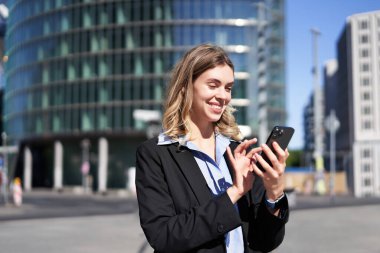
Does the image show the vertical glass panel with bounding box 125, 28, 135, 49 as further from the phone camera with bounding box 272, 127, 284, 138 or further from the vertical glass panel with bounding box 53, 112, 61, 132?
the phone camera with bounding box 272, 127, 284, 138

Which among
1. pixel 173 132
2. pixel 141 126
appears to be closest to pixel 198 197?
pixel 173 132

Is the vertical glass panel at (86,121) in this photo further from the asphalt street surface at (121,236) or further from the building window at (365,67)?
the building window at (365,67)

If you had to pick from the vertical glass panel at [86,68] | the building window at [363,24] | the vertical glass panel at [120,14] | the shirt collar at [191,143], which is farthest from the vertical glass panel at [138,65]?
the shirt collar at [191,143]

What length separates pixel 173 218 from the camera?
195 cm

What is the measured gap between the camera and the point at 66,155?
55969mm

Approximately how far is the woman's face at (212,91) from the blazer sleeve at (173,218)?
287 millimetres

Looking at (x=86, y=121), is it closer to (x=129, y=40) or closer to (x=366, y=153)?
(x=129, y=40)

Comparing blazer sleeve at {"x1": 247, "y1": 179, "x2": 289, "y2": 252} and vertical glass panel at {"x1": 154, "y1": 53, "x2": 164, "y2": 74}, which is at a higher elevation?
vertical glass panel at {"x1": 154, "y1": 53, "x2": 164, "y2": 74}

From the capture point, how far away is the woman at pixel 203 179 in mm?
1910

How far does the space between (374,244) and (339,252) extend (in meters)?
1.41

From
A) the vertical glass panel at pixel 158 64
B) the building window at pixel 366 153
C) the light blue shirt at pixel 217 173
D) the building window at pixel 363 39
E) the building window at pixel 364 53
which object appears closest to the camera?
the light blue shirt at pixel 217 173

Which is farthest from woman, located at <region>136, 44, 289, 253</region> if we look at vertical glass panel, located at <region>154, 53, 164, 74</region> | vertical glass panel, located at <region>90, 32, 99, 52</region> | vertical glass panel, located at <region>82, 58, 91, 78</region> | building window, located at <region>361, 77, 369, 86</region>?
building window, located at <region>361, 77, 369, 86</region>

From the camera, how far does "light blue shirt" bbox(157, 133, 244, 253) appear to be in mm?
2026

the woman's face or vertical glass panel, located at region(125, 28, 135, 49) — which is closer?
the woman's face
